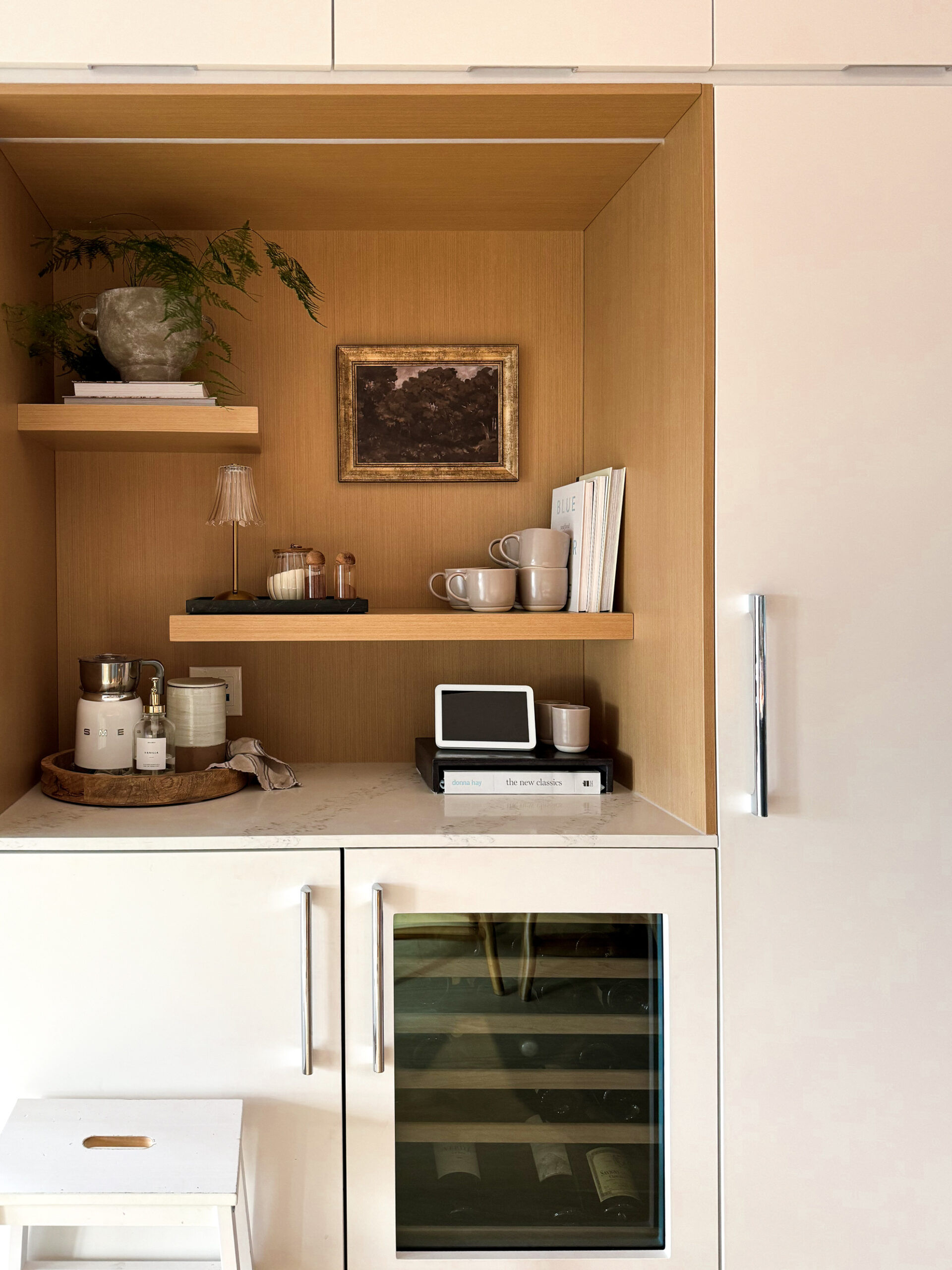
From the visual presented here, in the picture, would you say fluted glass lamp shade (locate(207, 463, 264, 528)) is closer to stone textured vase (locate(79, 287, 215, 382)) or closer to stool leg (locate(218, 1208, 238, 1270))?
stone textured vase (locate(79, 287, 215, 382))

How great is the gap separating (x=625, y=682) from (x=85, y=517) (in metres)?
1.11

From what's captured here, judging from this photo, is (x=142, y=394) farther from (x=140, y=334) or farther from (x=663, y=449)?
(x=663, y=449)

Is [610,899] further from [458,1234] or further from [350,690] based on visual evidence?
[350,690]

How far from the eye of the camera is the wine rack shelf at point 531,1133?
137 cm

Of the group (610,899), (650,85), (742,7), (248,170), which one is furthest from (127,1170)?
(742,7)

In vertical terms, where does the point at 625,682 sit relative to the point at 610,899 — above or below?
above

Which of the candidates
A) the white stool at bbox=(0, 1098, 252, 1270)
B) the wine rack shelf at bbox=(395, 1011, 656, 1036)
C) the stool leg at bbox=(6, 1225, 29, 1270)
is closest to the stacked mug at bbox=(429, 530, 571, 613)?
the wine rack shelf at bbox=(395, 1011, 656, 1036)

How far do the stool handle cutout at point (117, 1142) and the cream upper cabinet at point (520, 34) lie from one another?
1.50 meters

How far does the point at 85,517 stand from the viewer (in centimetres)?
184

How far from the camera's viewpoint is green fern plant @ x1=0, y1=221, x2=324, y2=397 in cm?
160

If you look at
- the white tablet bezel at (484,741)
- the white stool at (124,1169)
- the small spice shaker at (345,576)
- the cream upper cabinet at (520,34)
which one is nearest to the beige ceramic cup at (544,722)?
the white tablet bezel at (484,741)

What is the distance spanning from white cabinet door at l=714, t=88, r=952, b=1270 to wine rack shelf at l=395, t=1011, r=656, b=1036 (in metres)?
0.14

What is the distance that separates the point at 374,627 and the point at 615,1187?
0.93 m

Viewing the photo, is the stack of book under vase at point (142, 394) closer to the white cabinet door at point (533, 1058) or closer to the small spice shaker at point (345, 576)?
the small spice shaker at point (345, 576)
